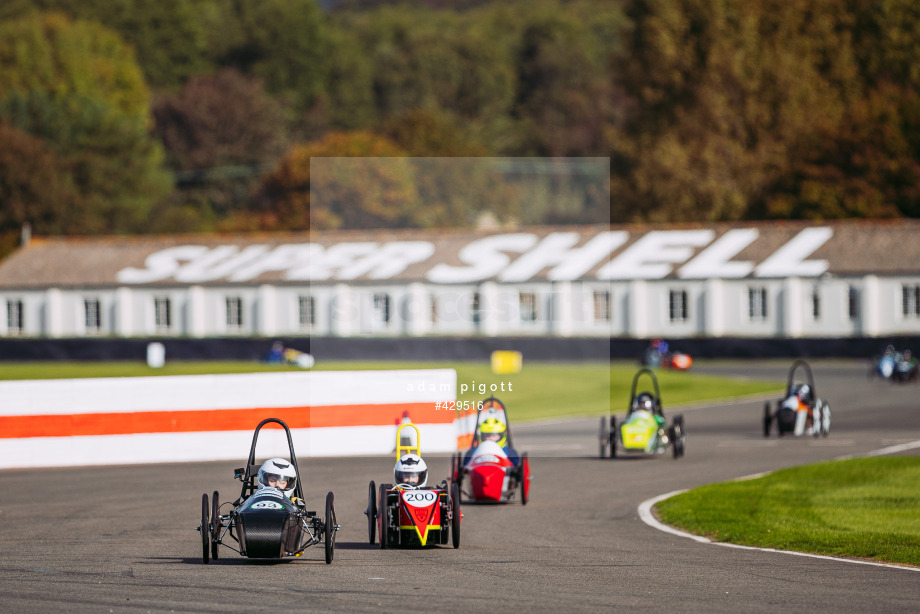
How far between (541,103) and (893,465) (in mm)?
115416

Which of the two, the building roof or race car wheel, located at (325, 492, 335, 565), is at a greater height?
the building roof

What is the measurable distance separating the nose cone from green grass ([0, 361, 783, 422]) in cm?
1202

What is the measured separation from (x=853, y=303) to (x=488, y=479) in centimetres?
4390

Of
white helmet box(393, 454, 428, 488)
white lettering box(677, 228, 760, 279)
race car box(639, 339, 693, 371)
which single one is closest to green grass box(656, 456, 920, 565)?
white helmet box(393, 454, 428, 488)

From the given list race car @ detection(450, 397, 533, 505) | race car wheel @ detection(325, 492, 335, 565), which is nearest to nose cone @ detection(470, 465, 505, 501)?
race car @ detection(450, 397, 533, 505)

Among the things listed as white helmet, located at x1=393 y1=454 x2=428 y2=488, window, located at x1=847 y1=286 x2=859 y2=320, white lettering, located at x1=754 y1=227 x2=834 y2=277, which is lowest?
white helmet, located at x1=393 y1=454 x2=428 y2=488

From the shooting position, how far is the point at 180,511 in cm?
1691

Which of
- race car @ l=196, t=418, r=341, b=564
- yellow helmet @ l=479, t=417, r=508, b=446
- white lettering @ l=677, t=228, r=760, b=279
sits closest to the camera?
race car @ l=196, t=418, r=341, b=564

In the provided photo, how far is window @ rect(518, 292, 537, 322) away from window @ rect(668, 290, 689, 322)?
A: 228 inches

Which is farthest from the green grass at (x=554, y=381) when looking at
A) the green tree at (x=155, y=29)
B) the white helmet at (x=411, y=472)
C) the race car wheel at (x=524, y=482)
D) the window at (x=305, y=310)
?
the green tree at (x=155, y=29)

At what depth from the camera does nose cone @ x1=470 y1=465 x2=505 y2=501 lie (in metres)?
17.5

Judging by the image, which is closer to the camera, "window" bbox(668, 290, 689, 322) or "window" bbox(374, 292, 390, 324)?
"window" bbox(668, 290, 689, 322)

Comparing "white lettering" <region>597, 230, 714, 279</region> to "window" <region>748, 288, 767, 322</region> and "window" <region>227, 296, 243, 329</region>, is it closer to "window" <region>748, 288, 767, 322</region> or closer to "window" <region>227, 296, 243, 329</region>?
"window" <region>748, 288, 767, 322</region>

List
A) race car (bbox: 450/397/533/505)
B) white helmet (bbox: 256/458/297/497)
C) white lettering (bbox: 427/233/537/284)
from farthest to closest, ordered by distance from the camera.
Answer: white lettering (bbox: 427/233/537/284) < race car (bbox: 450/397/533/505) < white helmet (bbox: 256/458/297/497)
